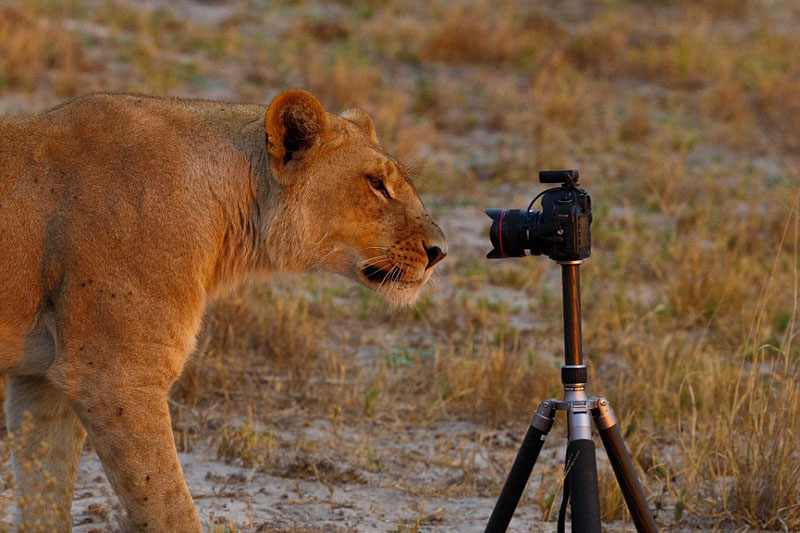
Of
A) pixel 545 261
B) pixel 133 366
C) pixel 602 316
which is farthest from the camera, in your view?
pixel 545 261

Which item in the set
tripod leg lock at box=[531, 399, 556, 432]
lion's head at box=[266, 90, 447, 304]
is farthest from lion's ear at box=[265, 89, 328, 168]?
tripod leg lock at box=[531, 399, 556, 432]

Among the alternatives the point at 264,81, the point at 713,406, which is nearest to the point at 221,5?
the point at 264,81

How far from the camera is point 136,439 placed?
3.27 meters

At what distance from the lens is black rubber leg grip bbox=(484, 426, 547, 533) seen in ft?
11.2

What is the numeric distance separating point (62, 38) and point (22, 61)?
0.71 meters

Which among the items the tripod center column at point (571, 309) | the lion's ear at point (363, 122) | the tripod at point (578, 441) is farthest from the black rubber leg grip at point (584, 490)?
the lion's ear at point (363, 122)

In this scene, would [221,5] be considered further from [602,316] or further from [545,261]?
[602,316]

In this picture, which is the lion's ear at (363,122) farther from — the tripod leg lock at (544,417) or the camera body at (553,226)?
the tripod leg lock at (544,417)

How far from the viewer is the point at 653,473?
4.95 meters

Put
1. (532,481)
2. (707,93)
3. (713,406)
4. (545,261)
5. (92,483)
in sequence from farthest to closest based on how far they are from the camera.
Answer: (707,93), (545,261), (713,406), (532,481), (92,483)

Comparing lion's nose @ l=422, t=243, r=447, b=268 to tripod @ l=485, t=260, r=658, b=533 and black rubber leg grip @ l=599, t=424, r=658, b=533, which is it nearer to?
tripod @ l=485, t=260, r=658, b=533

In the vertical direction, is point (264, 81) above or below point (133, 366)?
above

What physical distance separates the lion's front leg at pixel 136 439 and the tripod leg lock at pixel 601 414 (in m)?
1.20

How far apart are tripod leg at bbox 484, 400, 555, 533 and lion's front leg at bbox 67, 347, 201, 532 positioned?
36.9 inches
